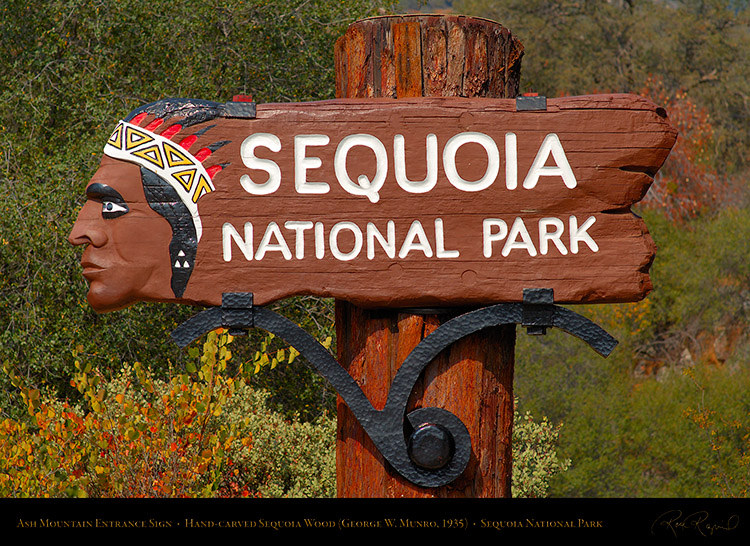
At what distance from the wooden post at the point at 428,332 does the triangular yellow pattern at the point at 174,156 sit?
0.50m

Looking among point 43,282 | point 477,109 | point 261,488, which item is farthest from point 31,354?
point 477,109

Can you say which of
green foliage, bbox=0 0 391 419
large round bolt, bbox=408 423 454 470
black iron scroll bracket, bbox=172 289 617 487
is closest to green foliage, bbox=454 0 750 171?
green foliage, bbox=0 0 391 419

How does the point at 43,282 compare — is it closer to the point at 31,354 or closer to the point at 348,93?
the point at 31,354

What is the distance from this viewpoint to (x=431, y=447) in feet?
6.96

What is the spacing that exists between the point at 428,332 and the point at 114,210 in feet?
2.93

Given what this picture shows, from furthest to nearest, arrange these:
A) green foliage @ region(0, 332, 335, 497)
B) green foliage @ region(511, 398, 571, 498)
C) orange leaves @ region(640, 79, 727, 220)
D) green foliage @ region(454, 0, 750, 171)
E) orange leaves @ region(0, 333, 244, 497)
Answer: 1. green foliage @ region(454, 0, 750, 171)
2. orange leaves @ region(640, 79, 727, 220)
3. green foliage @ region(511, 398, 571, 498)
4. orange leaves @ region(0, 333, 244, 497)
5. green foliage @ region(0, 332, 335, 497)

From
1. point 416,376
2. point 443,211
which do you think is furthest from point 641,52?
point 416,376

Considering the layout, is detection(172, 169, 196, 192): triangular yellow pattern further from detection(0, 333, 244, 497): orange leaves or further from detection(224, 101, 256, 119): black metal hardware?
detection(0, 333, 244, 497): orange leaves

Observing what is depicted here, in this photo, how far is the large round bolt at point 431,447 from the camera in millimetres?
2123

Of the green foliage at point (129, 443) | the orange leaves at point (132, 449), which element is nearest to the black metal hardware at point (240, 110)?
the green foliage at point (129, 443)

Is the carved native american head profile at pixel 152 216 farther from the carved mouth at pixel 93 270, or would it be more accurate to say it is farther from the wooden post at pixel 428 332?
the wooden post at pixel 428 332

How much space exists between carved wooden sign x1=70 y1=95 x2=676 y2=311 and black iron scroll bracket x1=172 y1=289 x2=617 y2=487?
0.14ft

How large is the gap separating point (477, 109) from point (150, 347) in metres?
4.69

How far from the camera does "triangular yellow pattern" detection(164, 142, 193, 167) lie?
216cm
